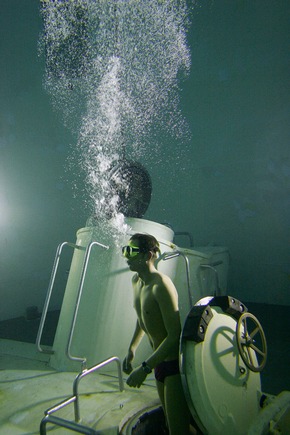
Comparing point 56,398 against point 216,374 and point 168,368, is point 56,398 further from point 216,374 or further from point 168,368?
point 216,374

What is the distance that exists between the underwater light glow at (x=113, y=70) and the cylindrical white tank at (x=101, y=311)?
13.9 feet

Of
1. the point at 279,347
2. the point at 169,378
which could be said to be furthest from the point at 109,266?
the point at 279,347

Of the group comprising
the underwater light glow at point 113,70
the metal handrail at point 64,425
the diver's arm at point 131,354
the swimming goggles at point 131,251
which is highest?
the underwater light glow at point 113,70

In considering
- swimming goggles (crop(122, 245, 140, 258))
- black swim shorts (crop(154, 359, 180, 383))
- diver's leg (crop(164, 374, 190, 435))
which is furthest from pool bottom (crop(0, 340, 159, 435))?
swimming goggles (crop(122, 245, 140, 258))

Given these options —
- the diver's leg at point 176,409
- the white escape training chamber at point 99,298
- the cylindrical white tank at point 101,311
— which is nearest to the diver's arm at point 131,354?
the diver's leg at point 176,409

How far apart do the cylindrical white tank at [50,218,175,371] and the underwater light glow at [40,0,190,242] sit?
4.25m

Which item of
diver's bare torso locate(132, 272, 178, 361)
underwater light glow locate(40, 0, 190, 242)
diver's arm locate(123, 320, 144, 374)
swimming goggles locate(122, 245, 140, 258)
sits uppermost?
underwater light glow locate(40, 0, 190, 242)

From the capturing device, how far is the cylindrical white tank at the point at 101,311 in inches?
137

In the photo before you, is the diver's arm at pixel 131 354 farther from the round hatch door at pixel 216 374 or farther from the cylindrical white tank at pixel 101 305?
the cylindrical white tank at pixel 101 305

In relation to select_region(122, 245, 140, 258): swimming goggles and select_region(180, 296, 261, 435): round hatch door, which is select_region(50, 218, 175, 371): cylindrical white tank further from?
A: select_region(180, 296, 261, 435): round hatch door

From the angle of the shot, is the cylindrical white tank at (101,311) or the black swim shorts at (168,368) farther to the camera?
the cylindrical white tank at (101,311)

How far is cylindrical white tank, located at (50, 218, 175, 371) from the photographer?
11.4 ft

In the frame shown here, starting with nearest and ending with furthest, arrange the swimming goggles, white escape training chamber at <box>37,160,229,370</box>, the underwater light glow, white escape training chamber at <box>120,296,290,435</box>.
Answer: white escape training chamber at <box>120,296,290,435</box> → the swimming goggles → white escape training chamber at <box>37,160,229,370</box> → the underwater light glow

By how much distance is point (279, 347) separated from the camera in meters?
4.88
